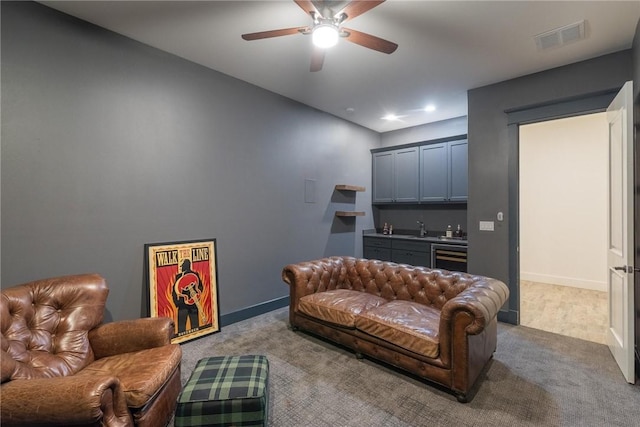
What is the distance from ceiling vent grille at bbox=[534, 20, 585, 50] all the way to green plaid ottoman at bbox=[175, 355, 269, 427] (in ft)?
12.1

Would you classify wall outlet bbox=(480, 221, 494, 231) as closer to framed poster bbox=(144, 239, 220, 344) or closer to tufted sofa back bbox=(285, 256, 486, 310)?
tufted sofa back bbox=(285, 256, 486, 310)

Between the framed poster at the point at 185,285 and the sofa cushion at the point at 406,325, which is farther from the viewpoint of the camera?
the framed poster at the point at 185,285

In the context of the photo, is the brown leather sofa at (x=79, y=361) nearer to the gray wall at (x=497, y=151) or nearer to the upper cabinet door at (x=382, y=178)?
the gray wall at (x=497, y=151)

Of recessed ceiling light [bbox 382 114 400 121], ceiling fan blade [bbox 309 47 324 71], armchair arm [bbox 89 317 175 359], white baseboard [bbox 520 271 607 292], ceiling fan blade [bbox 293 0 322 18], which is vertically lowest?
white baseboard [bbox 520 271 607 292]

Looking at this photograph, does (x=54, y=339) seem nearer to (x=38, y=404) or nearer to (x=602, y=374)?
(x=38, y=404)

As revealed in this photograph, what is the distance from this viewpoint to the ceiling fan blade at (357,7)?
5.95 ft

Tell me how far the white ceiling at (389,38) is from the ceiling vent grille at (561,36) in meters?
0.07

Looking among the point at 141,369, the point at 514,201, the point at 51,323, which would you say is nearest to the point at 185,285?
the point at 51,323

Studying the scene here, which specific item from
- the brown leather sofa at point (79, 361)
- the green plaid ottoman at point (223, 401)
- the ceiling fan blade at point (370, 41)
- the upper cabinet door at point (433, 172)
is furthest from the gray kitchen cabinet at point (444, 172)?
the brown leather sofa at point (79, 361)

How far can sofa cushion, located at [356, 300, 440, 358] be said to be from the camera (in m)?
2.24

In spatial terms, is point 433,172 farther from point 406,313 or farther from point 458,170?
point 406,313

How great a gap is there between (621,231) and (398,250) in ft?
9.60

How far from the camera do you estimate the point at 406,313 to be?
103 inches

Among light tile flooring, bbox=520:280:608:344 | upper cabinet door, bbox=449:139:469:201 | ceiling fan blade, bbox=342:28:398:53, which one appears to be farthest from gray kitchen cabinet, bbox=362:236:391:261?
ceiling fan blade, bbox=342:28:398:53
